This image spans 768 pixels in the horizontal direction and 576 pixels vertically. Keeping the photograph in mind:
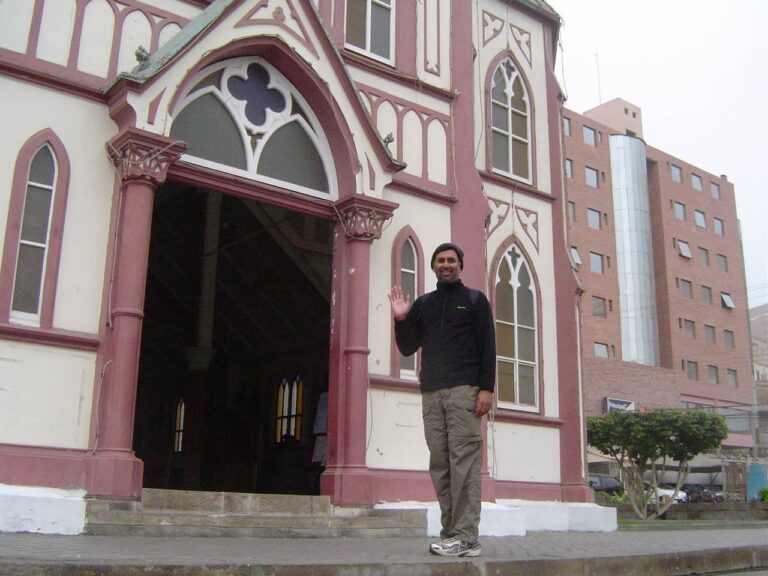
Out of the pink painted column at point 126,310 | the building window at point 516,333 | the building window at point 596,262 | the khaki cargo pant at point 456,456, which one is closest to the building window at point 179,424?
the building window at point 516,333

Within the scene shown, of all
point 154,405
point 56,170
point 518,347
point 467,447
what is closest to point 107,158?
point 56,170

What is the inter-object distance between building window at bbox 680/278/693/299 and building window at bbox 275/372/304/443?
60180 mm

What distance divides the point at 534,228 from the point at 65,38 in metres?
8.11

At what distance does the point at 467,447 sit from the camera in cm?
708

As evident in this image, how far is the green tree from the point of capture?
30.5 m

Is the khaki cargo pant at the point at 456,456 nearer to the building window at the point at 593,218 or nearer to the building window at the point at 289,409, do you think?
the building window at the point at 289,409

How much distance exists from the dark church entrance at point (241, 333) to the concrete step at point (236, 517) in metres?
6.65

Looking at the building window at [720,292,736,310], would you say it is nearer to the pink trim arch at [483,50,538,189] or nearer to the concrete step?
the pink trim arch at [483,50,538,189]

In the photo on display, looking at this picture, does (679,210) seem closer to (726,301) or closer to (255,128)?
(726,301)

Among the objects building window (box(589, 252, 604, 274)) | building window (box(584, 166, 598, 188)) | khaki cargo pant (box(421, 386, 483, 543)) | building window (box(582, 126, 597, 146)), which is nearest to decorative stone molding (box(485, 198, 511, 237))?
khaki cargo pant (box(421, 386, 483, 543))

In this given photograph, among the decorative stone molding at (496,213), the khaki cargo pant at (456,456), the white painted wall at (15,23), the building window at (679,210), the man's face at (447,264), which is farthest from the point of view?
the building window at (679,210)

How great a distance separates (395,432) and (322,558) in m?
5.27

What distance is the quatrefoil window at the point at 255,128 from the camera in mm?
10898

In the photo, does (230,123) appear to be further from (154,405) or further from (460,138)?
(154,405)
